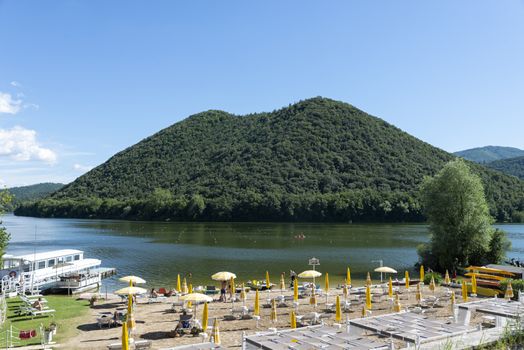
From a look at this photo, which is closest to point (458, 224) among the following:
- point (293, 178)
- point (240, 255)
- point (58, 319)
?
point (240, 255)

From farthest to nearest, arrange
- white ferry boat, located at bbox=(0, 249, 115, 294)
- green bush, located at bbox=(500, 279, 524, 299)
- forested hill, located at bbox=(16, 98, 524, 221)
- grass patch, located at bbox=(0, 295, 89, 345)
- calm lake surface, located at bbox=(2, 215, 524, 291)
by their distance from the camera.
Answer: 1. forested hill, located at bbox=(16, 98, 524, 221)
2. calm lake surface, located at bbox=(2, 215, 524, 291)
3. white ferry boat, located at bbox=(0, 249, 115, 294)
4. green bush, located at bbox=(500, 279, 524, 299)
5. grass patch, located at bbox=(0, 295, 89, 345)

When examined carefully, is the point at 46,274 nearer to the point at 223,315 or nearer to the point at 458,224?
the point at 223,315

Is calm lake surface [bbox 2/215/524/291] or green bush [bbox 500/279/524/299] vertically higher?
green bush [bbox 500/279/524/299]

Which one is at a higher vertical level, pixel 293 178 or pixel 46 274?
pixel 293 178

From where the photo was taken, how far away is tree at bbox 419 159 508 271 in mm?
39875

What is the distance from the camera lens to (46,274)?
33.9 m

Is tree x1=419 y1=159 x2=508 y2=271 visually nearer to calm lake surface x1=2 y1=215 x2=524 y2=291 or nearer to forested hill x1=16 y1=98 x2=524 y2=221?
calm lake surface x1=2 y1=215 x2=524 y2=291

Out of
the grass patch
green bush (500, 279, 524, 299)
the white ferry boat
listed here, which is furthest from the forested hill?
the grass patch

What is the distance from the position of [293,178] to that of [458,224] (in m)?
110

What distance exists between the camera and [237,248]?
2382 inches

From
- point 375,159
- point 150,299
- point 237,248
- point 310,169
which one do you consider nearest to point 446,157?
point 375,159

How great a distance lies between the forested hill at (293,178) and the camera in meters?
127

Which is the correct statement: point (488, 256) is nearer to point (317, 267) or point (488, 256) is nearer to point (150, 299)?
point (317, 267)

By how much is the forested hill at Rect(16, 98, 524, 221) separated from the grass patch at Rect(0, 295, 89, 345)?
104 meters
